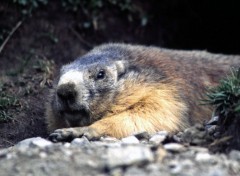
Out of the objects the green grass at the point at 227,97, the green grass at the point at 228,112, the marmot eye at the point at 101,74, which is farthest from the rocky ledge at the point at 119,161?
the marmot eye at the point at 101,74

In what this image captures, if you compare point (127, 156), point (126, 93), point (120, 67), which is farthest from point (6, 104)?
point (127, 156)

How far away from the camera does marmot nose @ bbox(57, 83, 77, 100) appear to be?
7.40 m

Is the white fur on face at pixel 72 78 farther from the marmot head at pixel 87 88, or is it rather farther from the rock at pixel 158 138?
the rock at pixel 158 138

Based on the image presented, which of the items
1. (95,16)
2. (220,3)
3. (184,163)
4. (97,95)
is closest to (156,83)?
(97,95)

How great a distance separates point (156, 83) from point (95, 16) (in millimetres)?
3765

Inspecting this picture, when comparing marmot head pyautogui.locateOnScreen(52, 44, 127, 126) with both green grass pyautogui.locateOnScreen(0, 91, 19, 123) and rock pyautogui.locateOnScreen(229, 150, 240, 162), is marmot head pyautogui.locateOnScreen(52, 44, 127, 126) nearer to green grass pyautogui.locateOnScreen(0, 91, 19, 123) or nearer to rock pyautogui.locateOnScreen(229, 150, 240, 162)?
green grass pyautogui.locateOnScreen(0, 91, 19, 123)

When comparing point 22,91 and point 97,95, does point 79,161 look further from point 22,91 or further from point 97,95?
point 22,91

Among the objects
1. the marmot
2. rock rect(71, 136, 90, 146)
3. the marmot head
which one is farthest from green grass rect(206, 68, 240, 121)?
the marmot head

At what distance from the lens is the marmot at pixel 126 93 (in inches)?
298

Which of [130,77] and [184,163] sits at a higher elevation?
[130,77]

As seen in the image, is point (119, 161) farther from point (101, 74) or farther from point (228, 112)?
point (101, 74)

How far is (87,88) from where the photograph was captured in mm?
7711

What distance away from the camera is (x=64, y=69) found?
822cm

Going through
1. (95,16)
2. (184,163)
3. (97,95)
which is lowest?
(184,163)
